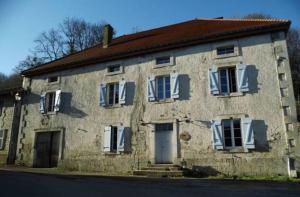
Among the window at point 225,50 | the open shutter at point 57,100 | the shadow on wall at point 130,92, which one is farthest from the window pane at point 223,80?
the open shutter at point 57,100

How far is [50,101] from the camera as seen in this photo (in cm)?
1641

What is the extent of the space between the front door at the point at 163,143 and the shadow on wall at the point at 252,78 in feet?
→ 12.6

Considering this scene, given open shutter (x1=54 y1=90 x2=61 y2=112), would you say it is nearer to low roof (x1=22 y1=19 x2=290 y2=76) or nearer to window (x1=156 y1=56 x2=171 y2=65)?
low roof (x1=22 y1=19 x2=290 y2=76)

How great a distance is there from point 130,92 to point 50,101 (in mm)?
5531

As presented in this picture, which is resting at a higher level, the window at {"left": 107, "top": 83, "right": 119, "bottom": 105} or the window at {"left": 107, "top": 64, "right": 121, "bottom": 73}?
the window at {"left": 107, "top": 64, "right": 121, "bottom": 73}

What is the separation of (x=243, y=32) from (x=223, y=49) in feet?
3.72

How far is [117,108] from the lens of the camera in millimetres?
13969

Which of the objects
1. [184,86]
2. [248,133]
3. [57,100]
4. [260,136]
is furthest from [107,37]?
[260,136]

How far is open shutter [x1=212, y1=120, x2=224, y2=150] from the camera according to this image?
11.4 metres

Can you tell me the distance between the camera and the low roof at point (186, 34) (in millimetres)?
11930

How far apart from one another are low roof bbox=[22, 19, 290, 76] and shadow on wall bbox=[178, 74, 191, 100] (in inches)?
63.8

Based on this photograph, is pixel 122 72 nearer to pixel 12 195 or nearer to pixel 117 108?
pixel 117 108

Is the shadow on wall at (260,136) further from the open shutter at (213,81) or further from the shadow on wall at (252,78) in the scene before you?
the open shutter at (213,81)

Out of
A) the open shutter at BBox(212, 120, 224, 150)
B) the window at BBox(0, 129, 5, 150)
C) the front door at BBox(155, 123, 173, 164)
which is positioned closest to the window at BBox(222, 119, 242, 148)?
the open shutter at BBox(212, 120, 224, 150)
